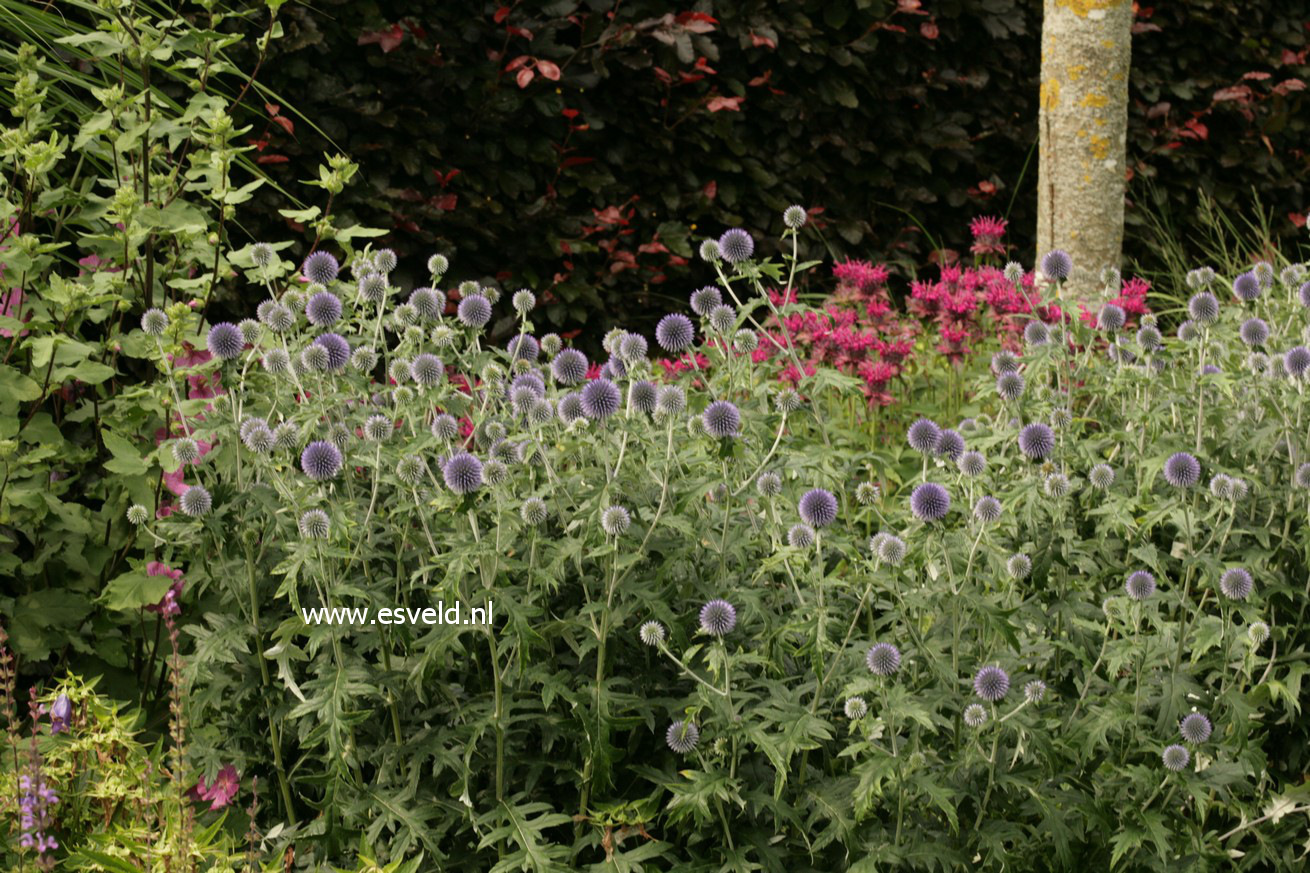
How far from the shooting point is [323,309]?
3.09 m

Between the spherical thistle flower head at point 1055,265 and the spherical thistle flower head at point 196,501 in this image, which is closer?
the spherical thistle flower head at point 196,501

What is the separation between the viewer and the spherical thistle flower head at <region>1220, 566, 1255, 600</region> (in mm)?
2867

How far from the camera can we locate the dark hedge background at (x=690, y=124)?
586 cm

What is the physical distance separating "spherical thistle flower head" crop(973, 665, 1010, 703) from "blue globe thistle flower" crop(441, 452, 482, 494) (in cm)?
106

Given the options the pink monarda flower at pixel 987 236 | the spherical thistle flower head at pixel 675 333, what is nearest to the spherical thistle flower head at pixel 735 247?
the spherical thistle flower head at pixel 675 333

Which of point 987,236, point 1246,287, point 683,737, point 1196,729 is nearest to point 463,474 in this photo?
point 683,737

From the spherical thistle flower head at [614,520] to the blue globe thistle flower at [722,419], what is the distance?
0.28m

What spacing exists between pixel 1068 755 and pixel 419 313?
1815 mm

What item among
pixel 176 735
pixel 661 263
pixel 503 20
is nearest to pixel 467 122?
pixel 503 20

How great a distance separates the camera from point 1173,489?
3.49m

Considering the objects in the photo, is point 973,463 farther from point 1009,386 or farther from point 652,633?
point 652,633

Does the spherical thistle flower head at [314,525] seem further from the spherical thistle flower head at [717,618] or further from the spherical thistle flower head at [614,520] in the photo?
the spherical thistle flower head at [717,618]

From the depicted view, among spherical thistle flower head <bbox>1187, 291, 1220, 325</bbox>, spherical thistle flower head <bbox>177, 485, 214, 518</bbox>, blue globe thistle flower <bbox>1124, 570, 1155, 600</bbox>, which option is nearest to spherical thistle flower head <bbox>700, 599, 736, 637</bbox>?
blue globe thistle flower <bbox>1124, 570, 1155, 600</bbox>

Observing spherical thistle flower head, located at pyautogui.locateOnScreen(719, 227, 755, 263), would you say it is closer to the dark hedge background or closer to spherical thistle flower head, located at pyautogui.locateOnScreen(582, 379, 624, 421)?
spherical thistle flower head, located at pyautogui.locateOnScreen(582, 379, 624, 421)
